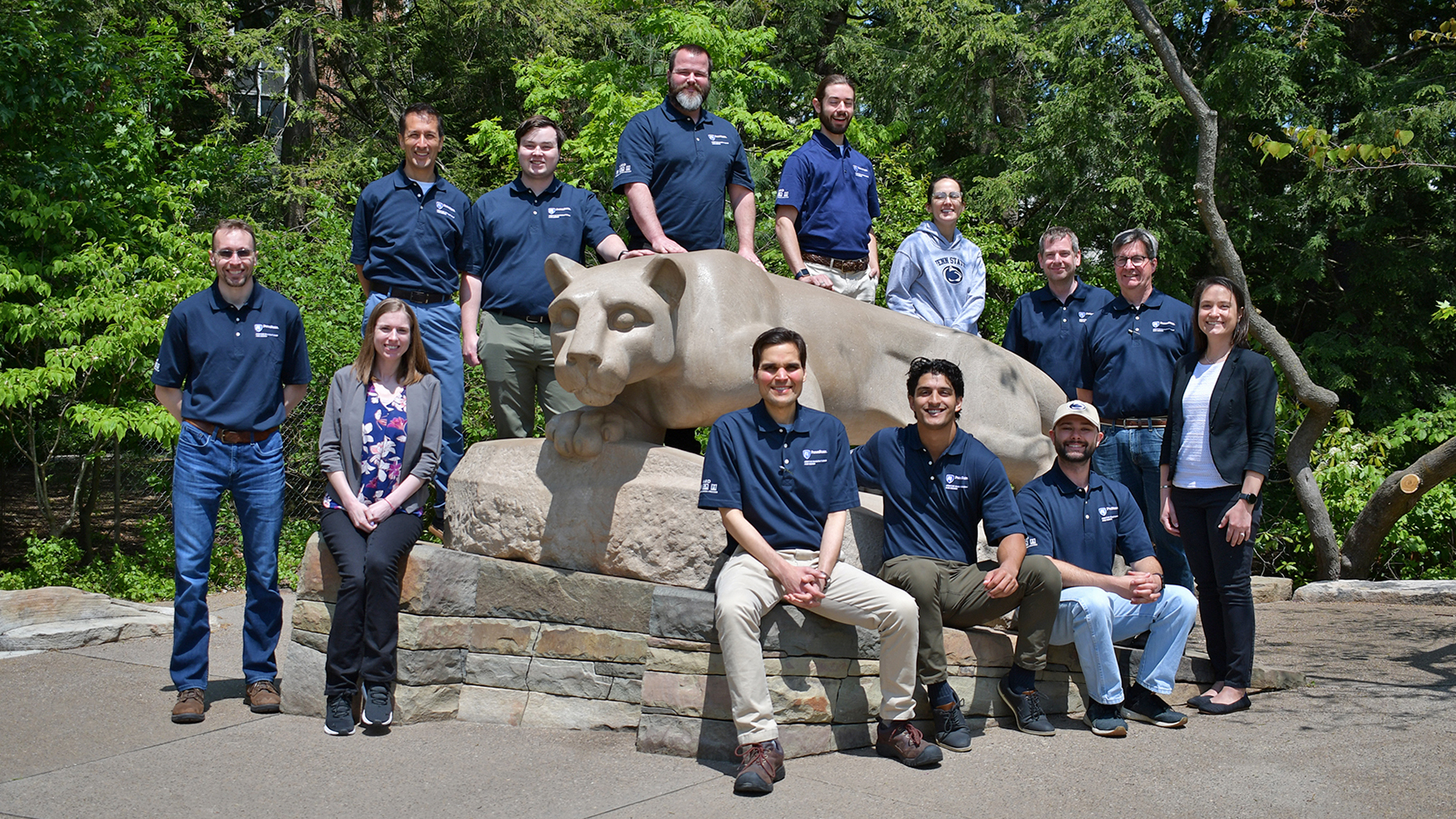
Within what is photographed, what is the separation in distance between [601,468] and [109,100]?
7.42 meters

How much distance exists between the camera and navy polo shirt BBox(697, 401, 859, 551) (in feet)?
12.5

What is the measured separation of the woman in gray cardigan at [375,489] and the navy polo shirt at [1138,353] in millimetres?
2935

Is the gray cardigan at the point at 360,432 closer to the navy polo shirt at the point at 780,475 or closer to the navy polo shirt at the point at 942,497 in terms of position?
the navy polo shirt at the point at 780,475

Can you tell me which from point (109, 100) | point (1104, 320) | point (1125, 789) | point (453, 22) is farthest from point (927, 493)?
point (453, 22)

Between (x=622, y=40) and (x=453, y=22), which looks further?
(x=453, y=22)

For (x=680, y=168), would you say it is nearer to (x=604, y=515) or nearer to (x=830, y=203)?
(x=830, y=203)

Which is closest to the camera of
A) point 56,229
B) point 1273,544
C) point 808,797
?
point 808,797

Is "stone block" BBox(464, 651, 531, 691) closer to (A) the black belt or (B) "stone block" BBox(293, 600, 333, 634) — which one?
(B) "stone block" BBox(293, 600, 333, 634)

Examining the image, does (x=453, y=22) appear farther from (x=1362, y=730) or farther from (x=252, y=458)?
(x=1362, y=730)

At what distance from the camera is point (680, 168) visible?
A: 508cm

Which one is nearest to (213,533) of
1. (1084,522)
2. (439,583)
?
Result: (439,583)

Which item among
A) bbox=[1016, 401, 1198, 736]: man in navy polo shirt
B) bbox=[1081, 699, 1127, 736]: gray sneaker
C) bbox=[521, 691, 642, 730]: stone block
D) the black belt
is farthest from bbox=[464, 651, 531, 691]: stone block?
bbox=[1081, 699, 1127, 736]: gray sneaker

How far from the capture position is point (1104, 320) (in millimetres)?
5086

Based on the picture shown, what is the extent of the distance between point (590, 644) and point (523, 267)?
5.66 ft
